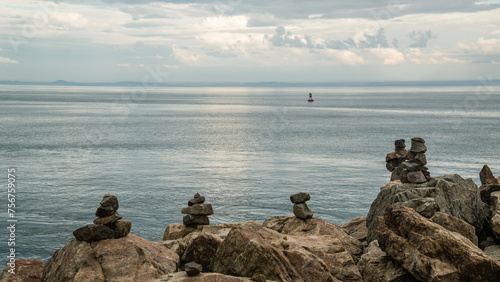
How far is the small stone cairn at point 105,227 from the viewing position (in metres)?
17.2

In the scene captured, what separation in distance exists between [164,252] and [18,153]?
84338 mm

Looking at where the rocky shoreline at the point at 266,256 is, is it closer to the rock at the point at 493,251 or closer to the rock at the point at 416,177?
the rock at the point at 493,251

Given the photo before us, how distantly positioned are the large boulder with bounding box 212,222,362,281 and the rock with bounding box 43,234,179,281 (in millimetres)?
2030

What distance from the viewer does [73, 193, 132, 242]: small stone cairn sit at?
56.4ft

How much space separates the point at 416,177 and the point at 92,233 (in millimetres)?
16281

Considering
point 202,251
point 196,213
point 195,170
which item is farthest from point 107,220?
point 195,170

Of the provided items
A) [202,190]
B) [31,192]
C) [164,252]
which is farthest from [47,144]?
[164,252]

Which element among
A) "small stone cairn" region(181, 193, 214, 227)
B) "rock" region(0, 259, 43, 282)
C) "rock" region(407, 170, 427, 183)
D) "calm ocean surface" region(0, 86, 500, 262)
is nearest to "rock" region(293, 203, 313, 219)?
"small stone cairn" region(181, 193, 214, 227)

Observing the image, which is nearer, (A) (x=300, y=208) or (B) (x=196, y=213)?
(B) (x=196, y=213)

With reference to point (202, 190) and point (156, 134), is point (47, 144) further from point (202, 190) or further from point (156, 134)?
point (202, 190)

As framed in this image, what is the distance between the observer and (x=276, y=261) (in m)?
16.8

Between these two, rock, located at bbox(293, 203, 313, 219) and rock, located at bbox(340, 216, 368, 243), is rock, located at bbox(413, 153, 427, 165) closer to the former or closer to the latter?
rock, located at bbox(340, 216, 368, 243)

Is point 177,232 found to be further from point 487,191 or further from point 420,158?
point 487,191

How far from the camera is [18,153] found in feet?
306
